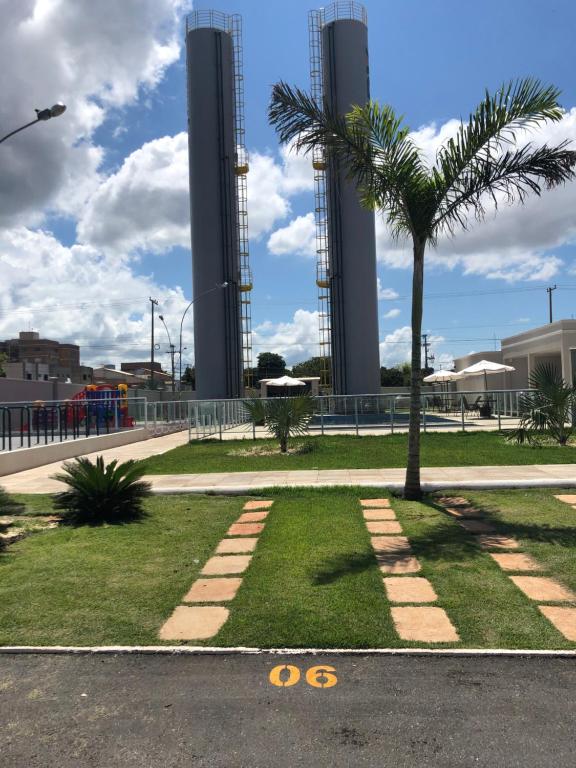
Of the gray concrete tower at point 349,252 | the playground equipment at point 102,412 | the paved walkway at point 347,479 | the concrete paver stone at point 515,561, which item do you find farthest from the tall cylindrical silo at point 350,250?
the concrete paver stone at point 515,561

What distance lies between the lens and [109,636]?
4.03 metres

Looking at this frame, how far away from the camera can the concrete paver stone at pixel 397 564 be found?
17.0 feet

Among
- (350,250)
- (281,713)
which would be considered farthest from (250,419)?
(350,250)

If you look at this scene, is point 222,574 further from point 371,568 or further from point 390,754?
point 390,754

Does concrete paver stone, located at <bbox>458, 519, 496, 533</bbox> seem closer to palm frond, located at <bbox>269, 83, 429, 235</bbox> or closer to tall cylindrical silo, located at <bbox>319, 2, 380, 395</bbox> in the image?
palm frond, located at <bbox>269, 83, 429, 235</bbox>

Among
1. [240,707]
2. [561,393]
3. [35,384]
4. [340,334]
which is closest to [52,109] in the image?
[240,707]

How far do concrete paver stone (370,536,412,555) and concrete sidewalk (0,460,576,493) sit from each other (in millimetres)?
2725

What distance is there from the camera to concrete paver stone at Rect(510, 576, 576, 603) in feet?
14.8

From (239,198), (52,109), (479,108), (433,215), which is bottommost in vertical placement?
(433,215)

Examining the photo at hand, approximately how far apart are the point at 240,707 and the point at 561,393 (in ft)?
42.8

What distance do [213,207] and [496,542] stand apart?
38.1 metres

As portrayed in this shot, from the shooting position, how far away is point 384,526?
268 inches

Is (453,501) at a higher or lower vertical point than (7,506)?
lower

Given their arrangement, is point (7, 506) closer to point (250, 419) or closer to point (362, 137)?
point (362, 137)
